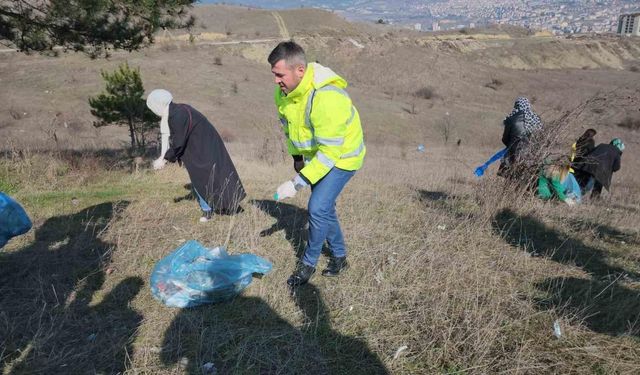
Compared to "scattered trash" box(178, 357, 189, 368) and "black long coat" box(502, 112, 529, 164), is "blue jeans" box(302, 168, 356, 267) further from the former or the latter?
"black long coat" box(502, 112, 529, 164)

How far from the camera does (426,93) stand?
3136 cm

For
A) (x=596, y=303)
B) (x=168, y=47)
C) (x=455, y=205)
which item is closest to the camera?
(x=596, y=303)

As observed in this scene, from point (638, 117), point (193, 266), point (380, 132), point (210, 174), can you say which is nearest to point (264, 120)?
point (380, 132)

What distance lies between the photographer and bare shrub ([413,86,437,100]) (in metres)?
31.0

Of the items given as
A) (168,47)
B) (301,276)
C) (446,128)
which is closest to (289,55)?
(301,276)

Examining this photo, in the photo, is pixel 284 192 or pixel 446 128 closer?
pixel 284 192

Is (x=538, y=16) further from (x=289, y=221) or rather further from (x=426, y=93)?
(x=289, y=221)

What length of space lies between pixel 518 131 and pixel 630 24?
93.9 metres

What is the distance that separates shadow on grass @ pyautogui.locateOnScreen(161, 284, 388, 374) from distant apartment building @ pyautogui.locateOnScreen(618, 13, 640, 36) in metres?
93.3

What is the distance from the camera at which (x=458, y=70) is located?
1426 inches

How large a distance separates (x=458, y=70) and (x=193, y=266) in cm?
3652

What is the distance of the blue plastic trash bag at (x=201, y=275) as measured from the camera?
10.3 feet

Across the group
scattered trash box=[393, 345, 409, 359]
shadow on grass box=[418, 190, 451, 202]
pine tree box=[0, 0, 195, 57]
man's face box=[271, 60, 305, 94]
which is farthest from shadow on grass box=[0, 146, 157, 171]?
scattered trash box=[393, 345, 409, 359]

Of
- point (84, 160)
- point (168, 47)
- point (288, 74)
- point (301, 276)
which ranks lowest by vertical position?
point (84, 160)
